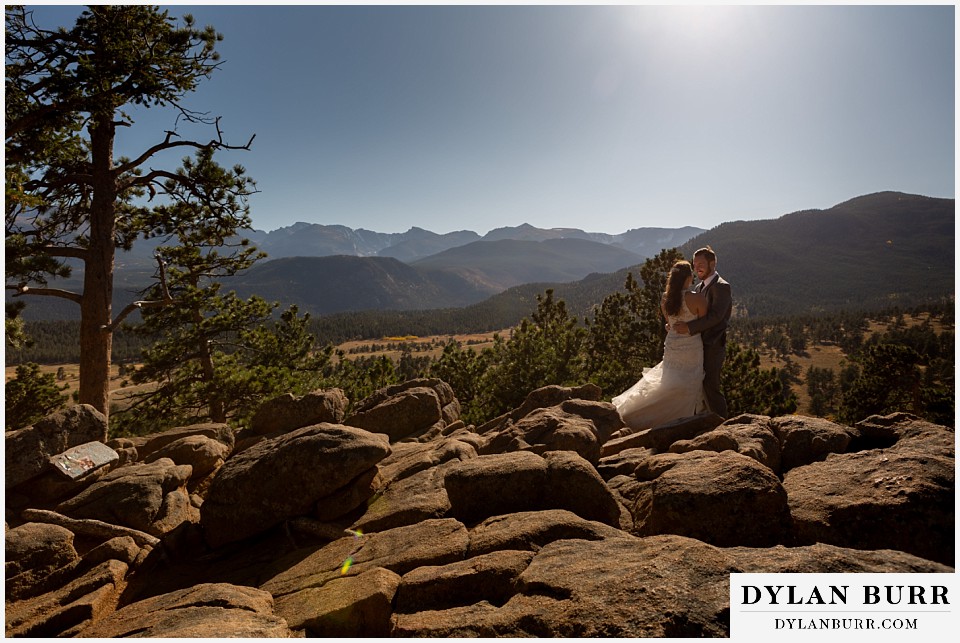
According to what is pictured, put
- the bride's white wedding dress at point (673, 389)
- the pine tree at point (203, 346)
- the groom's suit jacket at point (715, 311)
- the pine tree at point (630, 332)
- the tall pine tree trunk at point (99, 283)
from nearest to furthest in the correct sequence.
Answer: the groom's suit jacket at point (715, 311), the bride's white wedding dress at point (673, 389), the tall pine tree trunk at point (99, 283), the pine tree at point (203, 346), the pine tree at point (630, 332)

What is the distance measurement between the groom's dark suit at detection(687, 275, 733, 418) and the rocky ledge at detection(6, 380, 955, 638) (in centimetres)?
146

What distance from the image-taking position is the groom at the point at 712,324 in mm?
8750

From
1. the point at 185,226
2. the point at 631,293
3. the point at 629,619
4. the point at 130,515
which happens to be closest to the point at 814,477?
the point at 629,619

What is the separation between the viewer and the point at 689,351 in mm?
9391

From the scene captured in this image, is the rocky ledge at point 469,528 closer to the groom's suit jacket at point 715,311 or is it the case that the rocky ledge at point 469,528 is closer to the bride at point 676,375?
the bride at point 676,375

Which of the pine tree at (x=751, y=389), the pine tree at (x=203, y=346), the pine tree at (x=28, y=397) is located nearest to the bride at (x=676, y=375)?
the pine tree at (x=751, y=389)

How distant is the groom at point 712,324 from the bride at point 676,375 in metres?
0.14

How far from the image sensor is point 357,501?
6.75m

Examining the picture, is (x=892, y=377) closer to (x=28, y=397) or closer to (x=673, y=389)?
(x=673, y=389)

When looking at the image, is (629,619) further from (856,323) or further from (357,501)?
(856,323)

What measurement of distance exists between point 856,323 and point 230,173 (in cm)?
17258

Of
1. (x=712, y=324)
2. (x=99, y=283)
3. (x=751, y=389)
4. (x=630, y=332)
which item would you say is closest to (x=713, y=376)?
(x=712, y=324)

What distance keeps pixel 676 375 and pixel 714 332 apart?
119 cm

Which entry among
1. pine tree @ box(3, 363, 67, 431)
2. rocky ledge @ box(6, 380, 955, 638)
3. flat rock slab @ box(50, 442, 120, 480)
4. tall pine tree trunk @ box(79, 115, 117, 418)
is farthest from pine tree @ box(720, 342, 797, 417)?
pine tree @ box(3, 363, 67, 431)
